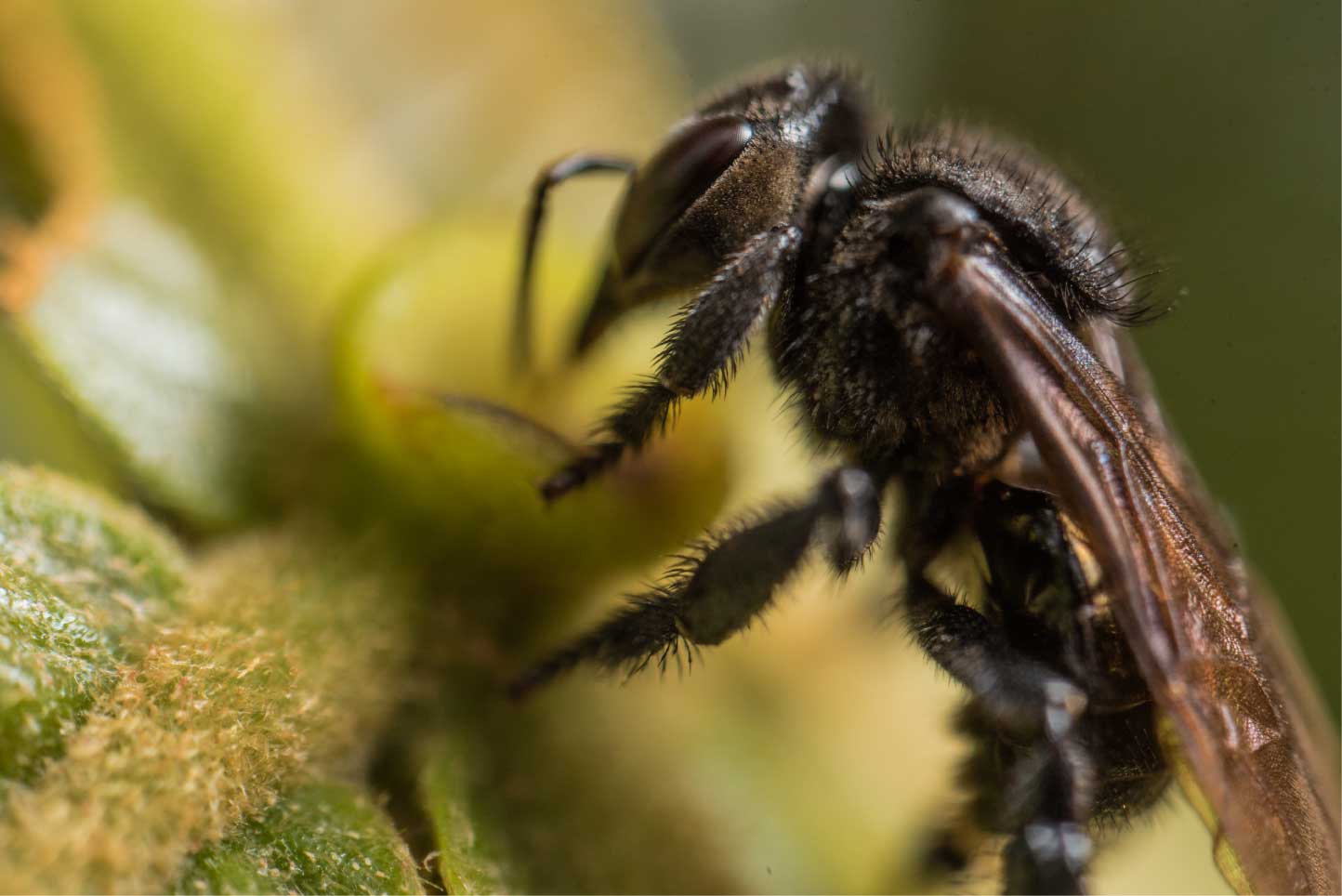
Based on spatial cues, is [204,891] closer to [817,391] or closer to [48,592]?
[48,592]

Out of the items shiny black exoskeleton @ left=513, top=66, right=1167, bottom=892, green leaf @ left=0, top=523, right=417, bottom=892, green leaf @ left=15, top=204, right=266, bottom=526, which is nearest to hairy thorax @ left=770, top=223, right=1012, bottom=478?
shiny black exoskeleton @ left=513, top=66, right=1167, bottom=892

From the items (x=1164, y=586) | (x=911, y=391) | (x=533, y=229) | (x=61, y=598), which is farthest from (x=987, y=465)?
Answer: (x=61, y=598)

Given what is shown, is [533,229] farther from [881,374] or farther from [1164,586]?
[1164,586]

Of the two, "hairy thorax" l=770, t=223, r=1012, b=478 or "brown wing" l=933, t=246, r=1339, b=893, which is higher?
"hairy thorax" l=770, t=223, r=1012, b=478

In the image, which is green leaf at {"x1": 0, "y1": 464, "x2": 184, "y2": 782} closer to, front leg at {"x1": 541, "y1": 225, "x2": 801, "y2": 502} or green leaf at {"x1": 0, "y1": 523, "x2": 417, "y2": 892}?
green leaf at {"x1": 0, "y1": 523, "x2": 417, "y2": 892}

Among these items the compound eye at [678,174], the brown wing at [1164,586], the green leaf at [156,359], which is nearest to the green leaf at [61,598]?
the green leaf at [156,359]

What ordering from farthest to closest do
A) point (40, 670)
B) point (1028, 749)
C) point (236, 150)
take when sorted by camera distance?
point (236, 150) < point (1028, 749) < point (40, 670)

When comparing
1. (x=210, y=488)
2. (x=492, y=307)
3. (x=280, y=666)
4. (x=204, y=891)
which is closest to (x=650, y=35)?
(x=492, y=307)
